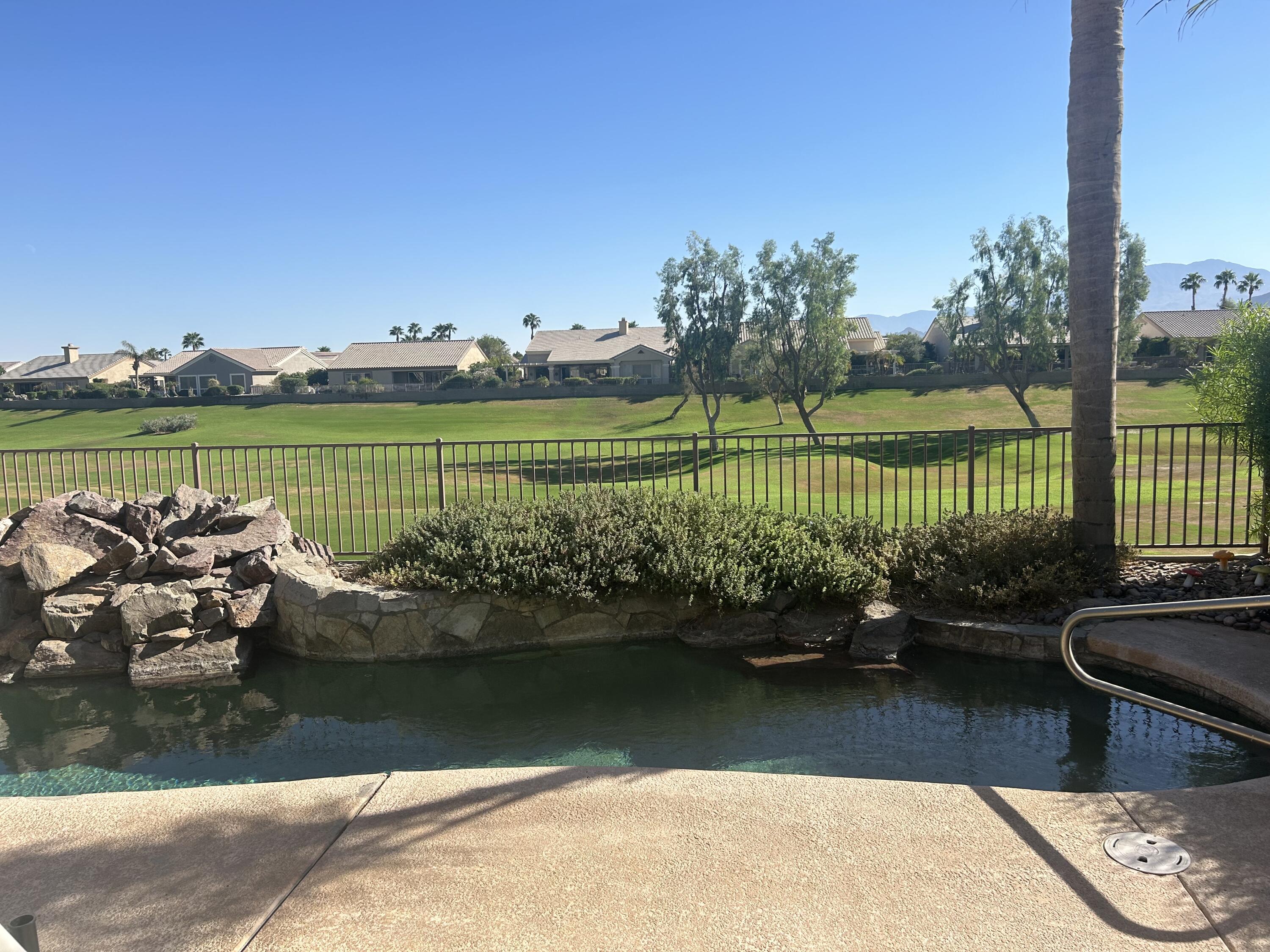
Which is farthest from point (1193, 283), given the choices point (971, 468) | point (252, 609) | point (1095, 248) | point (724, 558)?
point (252, 609)

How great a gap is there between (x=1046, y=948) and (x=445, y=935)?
224 centimetres

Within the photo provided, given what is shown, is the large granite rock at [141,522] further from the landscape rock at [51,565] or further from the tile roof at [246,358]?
the tile roof at [246,358]

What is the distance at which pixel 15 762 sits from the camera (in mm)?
6414

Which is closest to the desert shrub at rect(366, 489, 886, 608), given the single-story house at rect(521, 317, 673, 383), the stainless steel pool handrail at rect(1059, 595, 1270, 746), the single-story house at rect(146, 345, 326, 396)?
the stainless steel pool handrail at rect(1059, 595, 1270, 746)

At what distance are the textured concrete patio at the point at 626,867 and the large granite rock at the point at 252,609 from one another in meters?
3.72

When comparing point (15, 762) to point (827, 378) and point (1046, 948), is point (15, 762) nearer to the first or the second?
point (1046, 948)

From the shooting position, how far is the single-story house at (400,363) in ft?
272

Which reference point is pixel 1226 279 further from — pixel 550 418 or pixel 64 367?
pixel 64 367

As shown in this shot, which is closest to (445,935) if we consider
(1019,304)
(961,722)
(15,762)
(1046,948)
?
(1046,948)

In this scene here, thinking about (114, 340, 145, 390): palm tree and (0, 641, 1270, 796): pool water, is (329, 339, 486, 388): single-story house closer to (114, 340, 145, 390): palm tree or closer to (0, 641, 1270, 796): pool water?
(114, 340, 145, 390): palm tree

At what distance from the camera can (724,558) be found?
8.38 metres

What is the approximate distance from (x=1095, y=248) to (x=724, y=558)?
4811mm

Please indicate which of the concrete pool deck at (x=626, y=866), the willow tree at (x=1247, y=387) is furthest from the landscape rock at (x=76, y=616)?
the willow tree at (x=1247, y=387)

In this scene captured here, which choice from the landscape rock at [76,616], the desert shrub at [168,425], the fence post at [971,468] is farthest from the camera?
the desert shrub at [168,425]
